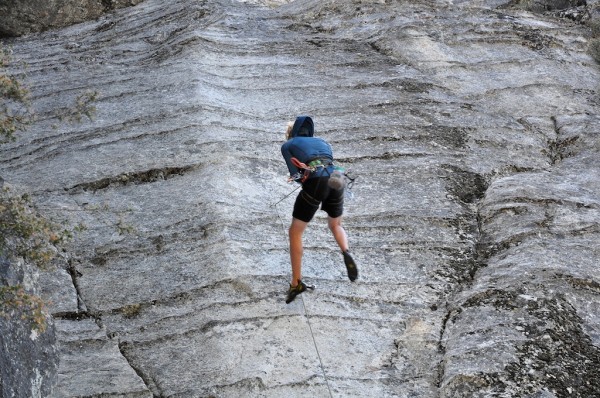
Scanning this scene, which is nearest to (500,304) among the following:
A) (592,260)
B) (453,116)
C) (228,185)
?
(592,260)

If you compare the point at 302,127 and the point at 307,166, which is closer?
the point at 307,166

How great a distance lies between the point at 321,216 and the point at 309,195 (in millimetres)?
2091

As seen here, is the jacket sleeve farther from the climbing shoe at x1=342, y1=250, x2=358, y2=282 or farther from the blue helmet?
the climbing shoe at x1=342, y1=250, x2=358, y2=282

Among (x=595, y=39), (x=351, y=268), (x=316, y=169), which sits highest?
(x=316, y=169)

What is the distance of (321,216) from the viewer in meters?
10.1

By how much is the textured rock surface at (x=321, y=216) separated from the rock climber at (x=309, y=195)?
1.50 ft

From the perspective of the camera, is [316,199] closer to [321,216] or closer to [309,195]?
[309,195]

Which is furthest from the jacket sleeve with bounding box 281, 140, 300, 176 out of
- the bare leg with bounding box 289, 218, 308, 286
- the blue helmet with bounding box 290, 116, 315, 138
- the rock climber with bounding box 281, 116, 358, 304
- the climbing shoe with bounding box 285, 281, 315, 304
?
the climbing shoe with bounding box 285, 281, 315, 304

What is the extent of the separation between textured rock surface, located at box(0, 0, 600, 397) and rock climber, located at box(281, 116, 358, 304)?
46 centimetres

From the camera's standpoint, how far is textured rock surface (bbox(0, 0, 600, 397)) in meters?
7.62

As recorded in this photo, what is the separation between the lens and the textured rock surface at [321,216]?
762 cm

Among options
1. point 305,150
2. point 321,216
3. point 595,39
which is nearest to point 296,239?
point 305,150

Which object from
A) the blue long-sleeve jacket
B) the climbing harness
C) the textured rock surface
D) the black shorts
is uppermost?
the blue long-sleeve jacket

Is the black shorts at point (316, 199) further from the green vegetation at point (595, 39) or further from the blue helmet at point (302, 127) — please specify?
the green vegetation at point (595, 39)
